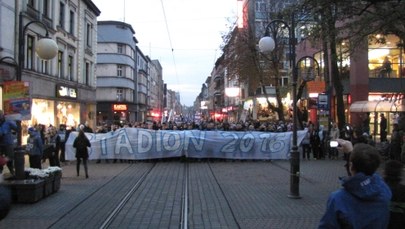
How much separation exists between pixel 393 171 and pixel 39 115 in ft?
98.0

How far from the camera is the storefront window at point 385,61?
36.0 m

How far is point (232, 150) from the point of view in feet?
79.0

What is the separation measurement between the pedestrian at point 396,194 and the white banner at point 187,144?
19444 millimetres

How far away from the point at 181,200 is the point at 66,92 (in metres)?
26.6

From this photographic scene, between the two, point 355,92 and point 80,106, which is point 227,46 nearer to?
point 355,92

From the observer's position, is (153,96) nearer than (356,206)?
No

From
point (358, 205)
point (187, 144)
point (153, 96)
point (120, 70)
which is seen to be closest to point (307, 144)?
point (187, 144)

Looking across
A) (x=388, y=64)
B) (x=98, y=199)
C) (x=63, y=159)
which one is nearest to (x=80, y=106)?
(x=63, y=159)

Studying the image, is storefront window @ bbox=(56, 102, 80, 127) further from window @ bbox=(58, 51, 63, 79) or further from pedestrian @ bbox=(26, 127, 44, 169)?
pedestrian @ bbox=(26, 127, 44, 169)

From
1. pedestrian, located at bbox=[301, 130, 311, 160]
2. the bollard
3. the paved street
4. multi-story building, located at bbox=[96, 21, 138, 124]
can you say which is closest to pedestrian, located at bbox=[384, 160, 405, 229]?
the paved street

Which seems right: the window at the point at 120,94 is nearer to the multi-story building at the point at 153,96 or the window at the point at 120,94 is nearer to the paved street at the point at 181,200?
the multi-story building at the point at 153,96

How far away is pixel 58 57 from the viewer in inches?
1430

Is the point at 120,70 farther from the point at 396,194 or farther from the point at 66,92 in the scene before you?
the point at 396,194

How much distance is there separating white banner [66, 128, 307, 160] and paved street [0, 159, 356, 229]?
3748 mm
